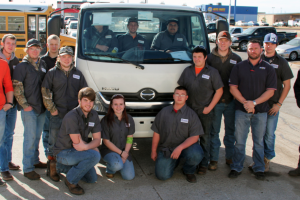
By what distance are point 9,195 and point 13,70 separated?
1.53 metres

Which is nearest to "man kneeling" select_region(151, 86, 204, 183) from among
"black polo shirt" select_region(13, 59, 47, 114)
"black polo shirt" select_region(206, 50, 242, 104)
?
"black polo shirt" select_region(206, 50, 242, 104)

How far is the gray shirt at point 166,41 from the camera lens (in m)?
4.73

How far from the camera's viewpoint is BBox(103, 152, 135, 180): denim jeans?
4137mm

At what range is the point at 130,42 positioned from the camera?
4.67 metres

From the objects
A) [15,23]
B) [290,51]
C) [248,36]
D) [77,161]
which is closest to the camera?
[77,161]

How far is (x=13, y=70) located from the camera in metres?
4.01

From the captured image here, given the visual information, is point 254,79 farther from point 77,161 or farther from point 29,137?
point 29,137

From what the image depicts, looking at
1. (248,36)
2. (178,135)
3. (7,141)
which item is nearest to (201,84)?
(178,135)

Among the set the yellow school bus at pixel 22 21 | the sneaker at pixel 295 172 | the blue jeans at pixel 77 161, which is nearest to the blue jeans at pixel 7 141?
the blue jeans at pixel 77 161

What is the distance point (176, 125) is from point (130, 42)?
4.66 feet

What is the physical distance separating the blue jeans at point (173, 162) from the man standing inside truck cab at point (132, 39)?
1.60 m

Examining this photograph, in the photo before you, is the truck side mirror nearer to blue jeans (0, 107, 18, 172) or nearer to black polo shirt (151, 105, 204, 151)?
blue jeans (0, 107, 18, 172)

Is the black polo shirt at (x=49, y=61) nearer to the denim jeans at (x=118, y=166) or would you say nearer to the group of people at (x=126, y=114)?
the group of people at (x=126, y=114)

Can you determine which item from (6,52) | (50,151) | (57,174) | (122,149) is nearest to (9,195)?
(57,174)
